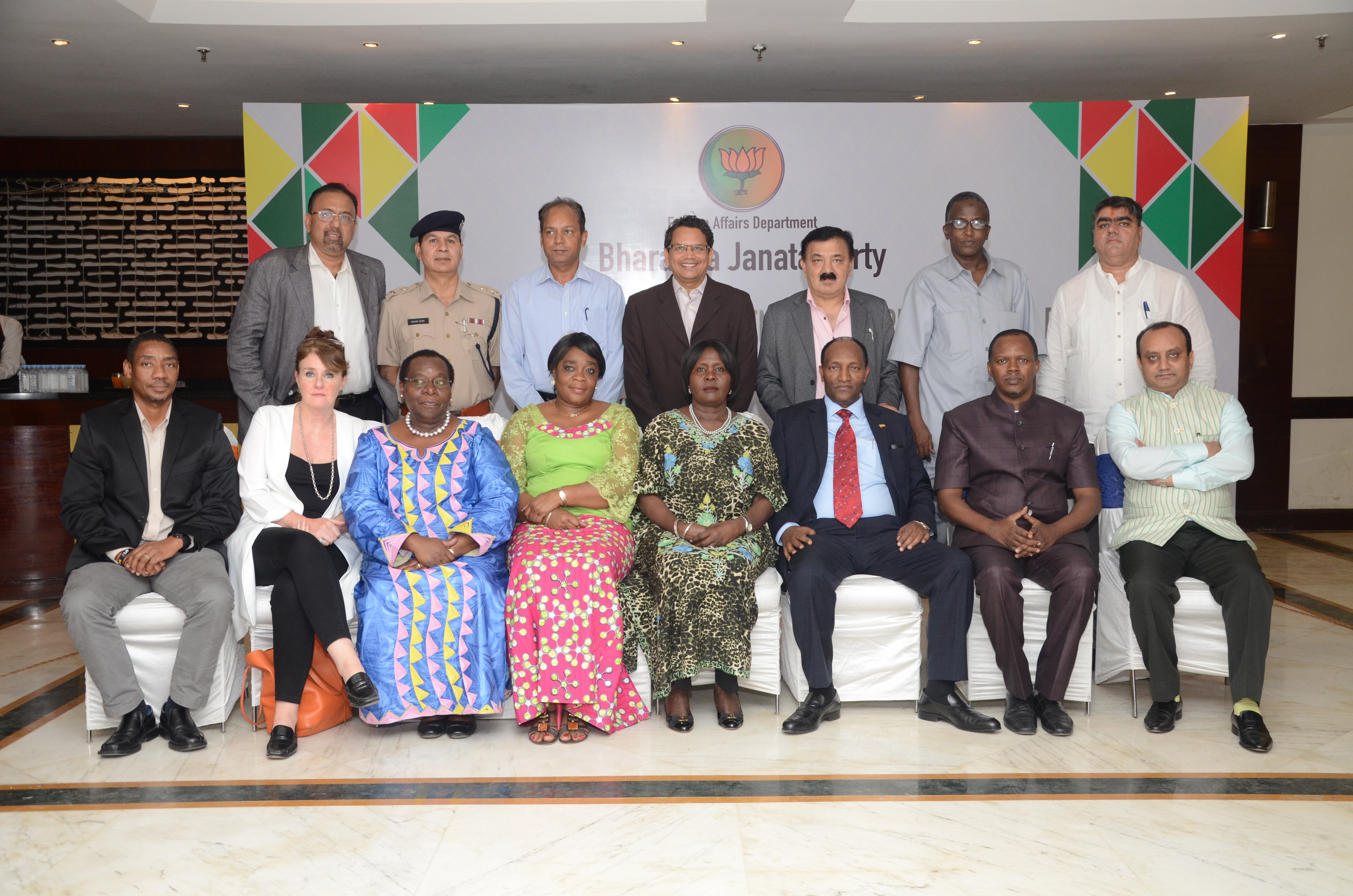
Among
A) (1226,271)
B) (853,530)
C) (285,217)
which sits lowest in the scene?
(853,530)

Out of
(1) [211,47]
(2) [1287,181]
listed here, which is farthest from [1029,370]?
(2) [1287,181]

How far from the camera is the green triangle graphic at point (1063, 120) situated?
18.9ft

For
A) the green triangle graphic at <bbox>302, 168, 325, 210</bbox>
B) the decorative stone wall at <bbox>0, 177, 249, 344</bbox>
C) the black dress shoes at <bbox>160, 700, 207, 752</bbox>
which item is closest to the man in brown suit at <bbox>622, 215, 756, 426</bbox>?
the black dress shoes at <bbox>160, 700, 207, 752</bbox>

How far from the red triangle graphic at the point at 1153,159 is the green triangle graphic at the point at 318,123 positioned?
173 inches

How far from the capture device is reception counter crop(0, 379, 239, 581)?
579cm

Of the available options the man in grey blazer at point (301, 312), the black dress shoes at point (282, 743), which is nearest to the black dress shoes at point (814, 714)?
the black dress shoes at point (282, 743)

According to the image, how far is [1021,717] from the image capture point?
349 cm

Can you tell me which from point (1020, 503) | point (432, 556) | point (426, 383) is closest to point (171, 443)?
point (426, 383)

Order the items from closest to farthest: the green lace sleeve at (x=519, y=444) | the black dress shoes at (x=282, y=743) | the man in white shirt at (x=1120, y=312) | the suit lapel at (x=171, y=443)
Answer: the black dress shoes at (x=282, y=743), the suit lapel at (x=171, y=443), the green lace sleeve at (x=519, y=444), the man in white shirt at (x=1120, y=312)

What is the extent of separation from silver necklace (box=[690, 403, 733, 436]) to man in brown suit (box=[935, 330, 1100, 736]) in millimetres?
812

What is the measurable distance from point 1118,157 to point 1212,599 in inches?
122

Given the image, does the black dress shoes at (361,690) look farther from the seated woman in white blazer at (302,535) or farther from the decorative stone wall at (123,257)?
the decorative stone wall at (123,257)

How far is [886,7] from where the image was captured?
5230 mm

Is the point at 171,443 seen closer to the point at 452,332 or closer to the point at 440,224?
the point at 452,332
